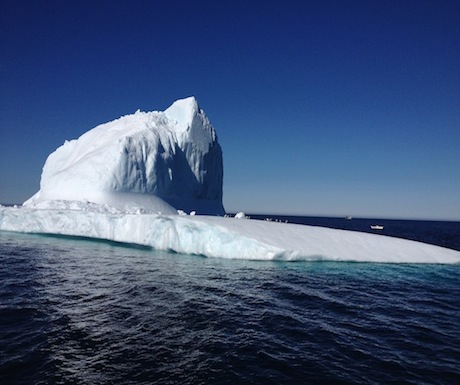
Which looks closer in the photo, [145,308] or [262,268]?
[145,308]

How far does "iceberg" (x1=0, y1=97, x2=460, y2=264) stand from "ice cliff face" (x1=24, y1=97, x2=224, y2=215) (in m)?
0.13

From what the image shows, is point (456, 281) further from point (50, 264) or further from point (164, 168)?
point (164, 168)

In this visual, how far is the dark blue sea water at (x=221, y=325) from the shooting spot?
705 centimetres

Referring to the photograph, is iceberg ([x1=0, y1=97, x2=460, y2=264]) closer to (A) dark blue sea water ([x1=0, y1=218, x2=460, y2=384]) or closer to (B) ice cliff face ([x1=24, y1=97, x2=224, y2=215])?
(B) ice cliff face ([x1=24, y1=97, x2=224, y2=215])

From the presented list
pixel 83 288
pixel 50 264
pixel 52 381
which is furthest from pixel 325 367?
pixel 50 264

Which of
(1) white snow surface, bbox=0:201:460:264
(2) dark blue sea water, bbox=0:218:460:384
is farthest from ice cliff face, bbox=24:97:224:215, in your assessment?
(2) dark blue sea water, bbox=0:218:460:384

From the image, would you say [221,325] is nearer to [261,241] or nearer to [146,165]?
[261,241]

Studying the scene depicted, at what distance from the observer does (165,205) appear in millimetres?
37625

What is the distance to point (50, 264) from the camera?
17.3 m

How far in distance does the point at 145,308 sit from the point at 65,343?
3067 millimetres

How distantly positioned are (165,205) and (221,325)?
2893 cm

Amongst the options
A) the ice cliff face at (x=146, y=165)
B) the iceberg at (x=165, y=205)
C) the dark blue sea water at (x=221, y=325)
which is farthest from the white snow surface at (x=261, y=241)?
the ice cliff face at (x=146, y=165)

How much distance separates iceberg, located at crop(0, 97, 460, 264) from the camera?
20922 millimetres

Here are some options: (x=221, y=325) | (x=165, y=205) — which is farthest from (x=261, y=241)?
(x=165, y=205)
